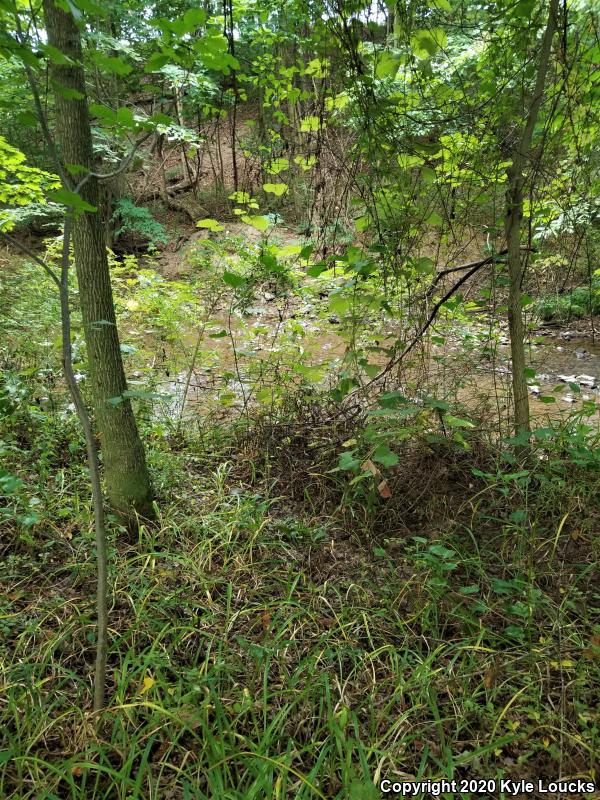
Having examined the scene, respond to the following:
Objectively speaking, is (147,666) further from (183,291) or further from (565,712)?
(183,291)

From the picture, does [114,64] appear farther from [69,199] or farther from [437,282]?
[437,282]

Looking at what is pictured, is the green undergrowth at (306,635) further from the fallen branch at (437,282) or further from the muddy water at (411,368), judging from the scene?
the muddy water at (411,368)

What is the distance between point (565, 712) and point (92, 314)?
2286 millimetres

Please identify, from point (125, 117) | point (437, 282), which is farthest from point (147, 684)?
point (437, 282)

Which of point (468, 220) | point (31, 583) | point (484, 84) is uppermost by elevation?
point (484, 84)

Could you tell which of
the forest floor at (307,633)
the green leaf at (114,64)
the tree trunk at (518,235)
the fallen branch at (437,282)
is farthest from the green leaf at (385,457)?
the green leaf at (114,64)

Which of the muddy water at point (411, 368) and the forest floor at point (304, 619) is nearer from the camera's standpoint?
the forest floor at point (304, 619)

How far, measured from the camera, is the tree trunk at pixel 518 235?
2.19 m

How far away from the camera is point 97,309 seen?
81.7 inches

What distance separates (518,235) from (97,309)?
212cm

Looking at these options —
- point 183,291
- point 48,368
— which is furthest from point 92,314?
point 183,291

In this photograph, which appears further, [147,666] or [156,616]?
[156,616]

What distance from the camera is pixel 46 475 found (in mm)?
2570

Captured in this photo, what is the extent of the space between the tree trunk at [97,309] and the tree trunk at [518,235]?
1936 millimetres
